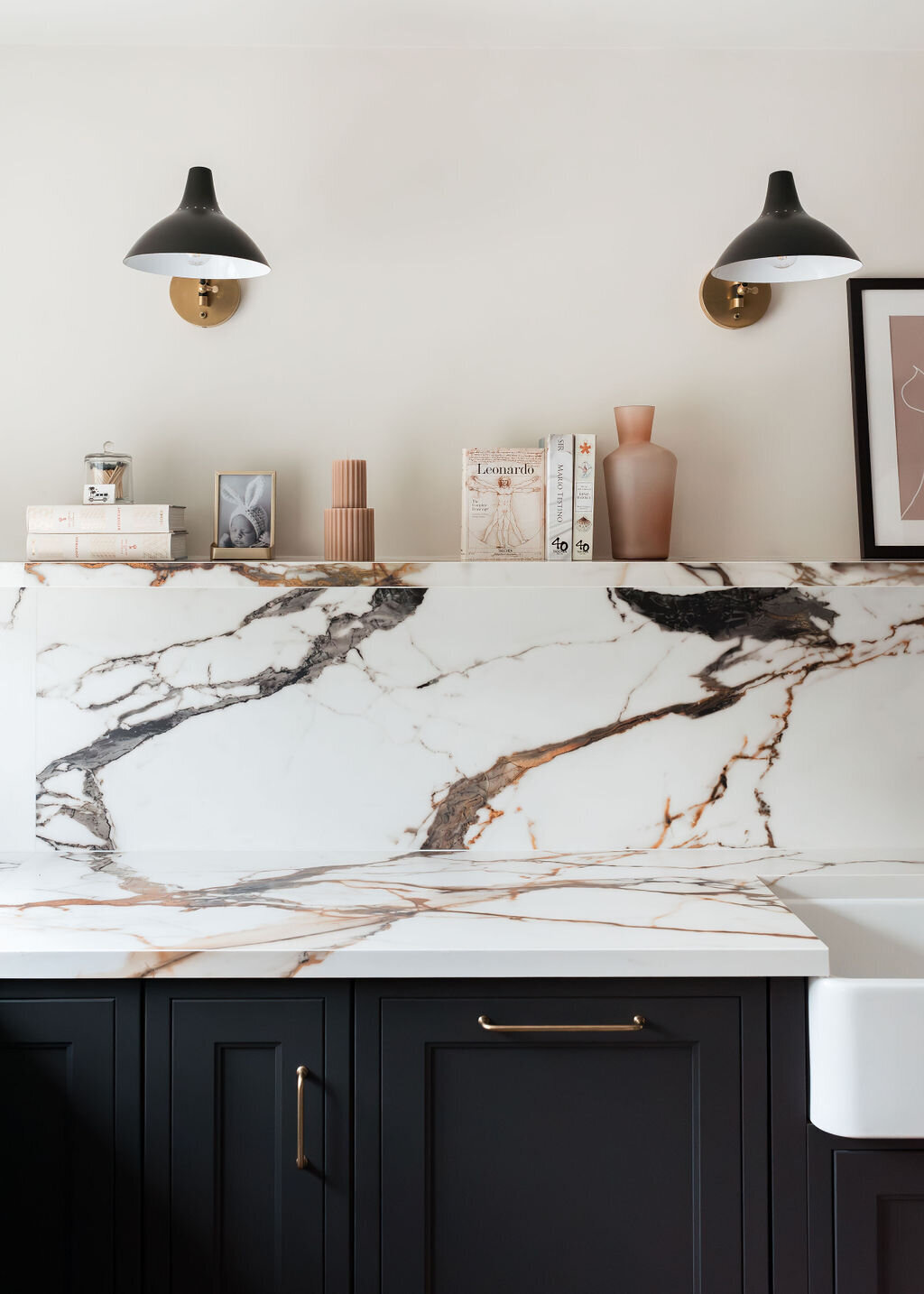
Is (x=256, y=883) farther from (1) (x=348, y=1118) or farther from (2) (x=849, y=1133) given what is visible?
(2) (x=849, y=1133)

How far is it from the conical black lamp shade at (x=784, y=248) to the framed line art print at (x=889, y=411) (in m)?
0.30

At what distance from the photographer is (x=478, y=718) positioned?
1986 millimetres

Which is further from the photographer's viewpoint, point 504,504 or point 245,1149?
point 504,504

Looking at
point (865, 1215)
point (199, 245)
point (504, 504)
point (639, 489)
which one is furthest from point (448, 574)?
point (865, 1215)

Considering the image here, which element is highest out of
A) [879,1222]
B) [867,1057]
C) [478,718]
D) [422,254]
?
[422,254]

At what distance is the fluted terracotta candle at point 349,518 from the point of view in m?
1.77

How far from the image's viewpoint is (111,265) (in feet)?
6.44

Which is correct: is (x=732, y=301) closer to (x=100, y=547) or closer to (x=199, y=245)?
(x=199, y=245)

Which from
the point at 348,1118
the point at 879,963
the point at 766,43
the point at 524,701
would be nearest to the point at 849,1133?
the point at 879,963

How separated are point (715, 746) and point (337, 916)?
34.9 inches

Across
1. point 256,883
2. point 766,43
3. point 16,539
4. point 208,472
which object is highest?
point 766,43

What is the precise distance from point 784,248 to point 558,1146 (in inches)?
56.9

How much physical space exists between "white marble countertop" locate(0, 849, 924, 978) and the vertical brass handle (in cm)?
16

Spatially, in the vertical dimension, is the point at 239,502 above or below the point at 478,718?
above
